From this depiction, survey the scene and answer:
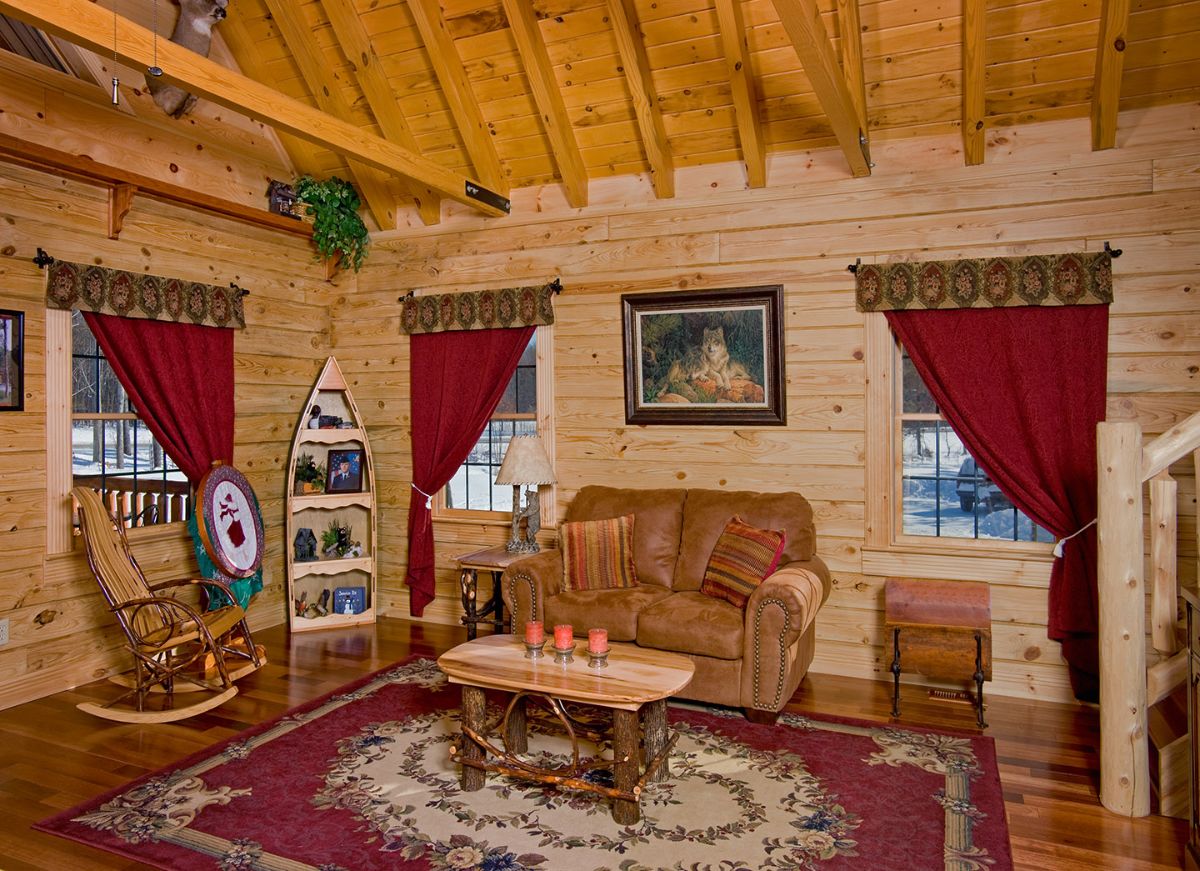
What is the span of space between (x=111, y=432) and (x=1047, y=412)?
4882mm

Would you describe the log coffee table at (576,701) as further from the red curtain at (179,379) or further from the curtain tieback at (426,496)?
the red curtain at (179,379)

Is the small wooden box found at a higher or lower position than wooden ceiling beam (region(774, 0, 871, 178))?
lower

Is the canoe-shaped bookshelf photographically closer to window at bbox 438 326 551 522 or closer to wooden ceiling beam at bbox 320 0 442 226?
window at bbox 438 326 551 522

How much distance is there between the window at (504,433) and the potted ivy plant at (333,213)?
1.45 m

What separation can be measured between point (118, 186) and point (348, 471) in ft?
7.07

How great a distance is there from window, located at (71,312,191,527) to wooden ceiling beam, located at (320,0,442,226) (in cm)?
199

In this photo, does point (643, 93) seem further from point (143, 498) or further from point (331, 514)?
point (143, 498)

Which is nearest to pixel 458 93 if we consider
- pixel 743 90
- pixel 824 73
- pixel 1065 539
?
pixel 743 90

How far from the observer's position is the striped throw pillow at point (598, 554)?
4.36 metres

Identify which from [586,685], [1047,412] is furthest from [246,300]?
[1047,412]

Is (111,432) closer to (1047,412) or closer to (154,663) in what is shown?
(154,663)

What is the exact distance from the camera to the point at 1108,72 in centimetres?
363

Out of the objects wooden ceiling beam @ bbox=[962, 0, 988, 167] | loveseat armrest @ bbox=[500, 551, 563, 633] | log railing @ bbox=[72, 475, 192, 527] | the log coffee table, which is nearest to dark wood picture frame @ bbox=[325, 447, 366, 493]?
log railing @ bbox=[72, 475, 192, 527]

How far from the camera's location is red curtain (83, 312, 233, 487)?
4.49 m
